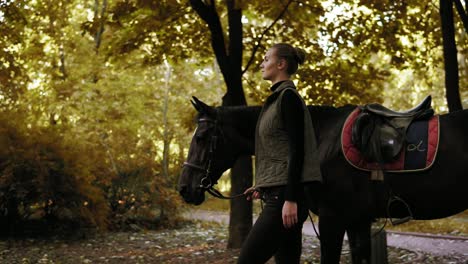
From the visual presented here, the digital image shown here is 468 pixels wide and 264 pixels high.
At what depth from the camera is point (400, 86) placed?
3284 centimetres

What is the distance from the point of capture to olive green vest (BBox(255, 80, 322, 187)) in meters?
3.70

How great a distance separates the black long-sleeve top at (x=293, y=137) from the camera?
356cm

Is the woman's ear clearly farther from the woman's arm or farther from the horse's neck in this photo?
the horse's neck

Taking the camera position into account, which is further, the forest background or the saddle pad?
the forest background

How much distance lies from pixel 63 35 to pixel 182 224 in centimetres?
906

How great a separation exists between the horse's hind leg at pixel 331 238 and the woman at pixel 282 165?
808 millimetres

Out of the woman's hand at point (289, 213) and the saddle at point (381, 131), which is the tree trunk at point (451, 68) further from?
the woman's hand at point (289, 213)

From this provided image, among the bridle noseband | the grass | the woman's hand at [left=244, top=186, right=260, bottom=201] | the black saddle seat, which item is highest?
the black saddle seat

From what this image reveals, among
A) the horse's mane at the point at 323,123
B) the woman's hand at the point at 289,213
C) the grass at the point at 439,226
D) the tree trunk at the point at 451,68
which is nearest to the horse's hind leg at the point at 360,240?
the horse's mane at the point at 323,123

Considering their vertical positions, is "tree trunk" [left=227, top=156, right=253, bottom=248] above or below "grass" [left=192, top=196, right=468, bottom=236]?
above

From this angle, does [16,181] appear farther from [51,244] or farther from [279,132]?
[279,132]

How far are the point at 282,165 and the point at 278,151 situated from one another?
0.32ft

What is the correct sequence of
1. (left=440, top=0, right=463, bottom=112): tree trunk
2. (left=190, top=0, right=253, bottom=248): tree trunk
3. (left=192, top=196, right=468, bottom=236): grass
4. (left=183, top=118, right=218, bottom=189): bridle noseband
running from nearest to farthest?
1. (left=183, top=118, right=218, bottom=189): bridle noseband
2. (left=440, top=0, right=463, bottom=112): tree trunk
3. (left=190, top=0, right=253, bottom=248): tree trunk
4. (left=192, top=196, right=468, bottom=236): grass

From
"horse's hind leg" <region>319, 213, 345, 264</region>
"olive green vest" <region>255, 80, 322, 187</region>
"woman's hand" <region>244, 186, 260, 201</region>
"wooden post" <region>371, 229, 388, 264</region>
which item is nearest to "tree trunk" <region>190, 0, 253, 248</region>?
"wooden post" <region>371, 229, 388, 264</region>
